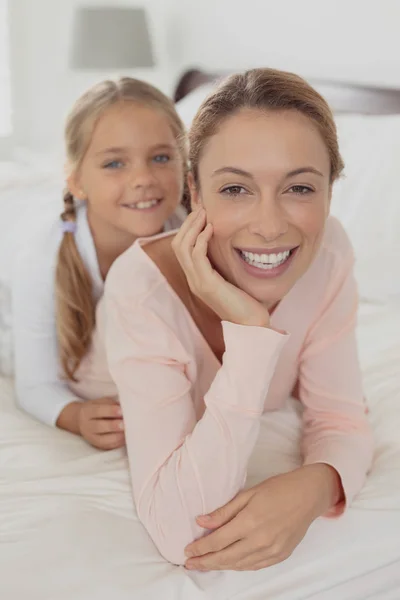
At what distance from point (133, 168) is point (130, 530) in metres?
0.72

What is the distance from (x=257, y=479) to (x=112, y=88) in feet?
2.69

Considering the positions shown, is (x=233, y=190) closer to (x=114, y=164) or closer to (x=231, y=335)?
(x=231, y=335)

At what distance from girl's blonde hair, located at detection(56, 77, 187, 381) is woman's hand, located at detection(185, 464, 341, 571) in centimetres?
55

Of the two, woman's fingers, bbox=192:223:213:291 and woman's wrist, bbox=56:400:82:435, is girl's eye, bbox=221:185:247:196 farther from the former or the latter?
woman's wrist, bbox=56:400:82:435

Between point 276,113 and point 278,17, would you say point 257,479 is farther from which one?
point 278,17

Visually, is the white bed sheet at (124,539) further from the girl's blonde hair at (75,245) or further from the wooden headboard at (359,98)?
the wooden headboard at (359,98)

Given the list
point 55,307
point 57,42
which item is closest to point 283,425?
point 55,307

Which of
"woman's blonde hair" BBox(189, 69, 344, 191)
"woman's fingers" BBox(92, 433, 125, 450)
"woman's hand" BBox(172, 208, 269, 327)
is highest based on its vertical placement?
"woman's blonde hair" BBox(189, 69, 344, 191)

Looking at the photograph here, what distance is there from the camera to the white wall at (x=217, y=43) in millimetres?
2318

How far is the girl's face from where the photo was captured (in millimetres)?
1431

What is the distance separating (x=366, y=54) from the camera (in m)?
2.34

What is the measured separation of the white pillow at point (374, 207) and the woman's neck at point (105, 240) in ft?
1.99

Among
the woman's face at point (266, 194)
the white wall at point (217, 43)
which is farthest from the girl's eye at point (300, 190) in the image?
the white wall at point (217, 43)

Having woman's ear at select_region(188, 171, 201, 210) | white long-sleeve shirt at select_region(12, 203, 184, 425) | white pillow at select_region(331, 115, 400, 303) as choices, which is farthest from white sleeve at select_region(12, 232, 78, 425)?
white pillow at select_region(331, 115, 400, 303)
